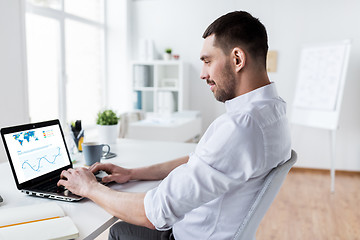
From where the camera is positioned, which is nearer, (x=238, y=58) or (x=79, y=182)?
(x=238, y=58)

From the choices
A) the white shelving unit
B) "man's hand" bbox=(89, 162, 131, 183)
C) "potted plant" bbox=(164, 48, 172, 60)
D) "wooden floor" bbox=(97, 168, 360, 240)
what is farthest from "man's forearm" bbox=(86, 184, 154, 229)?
"potted plant" bbox=(164, 48, 172, 60)

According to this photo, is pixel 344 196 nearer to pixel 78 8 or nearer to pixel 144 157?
pixel 144 157

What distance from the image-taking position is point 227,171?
2.83 feet

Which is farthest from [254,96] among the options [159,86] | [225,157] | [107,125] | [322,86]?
[159,86]

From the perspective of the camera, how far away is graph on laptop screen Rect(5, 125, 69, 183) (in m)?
1.18

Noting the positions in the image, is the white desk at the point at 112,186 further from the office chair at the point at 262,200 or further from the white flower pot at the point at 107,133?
the office chair at the point at 262,200

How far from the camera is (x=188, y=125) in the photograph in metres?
3.85

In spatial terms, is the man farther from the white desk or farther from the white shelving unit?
the white shelving unit

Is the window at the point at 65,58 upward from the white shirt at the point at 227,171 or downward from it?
upward

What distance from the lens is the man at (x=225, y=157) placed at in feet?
2.82

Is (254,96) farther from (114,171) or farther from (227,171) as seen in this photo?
(114,171)

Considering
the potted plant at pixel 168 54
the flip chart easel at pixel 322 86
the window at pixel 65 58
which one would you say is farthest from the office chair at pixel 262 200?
the potted plant at pixel 168 54

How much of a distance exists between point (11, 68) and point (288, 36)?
10.4 ft

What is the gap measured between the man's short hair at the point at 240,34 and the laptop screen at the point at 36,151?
0.78 m
